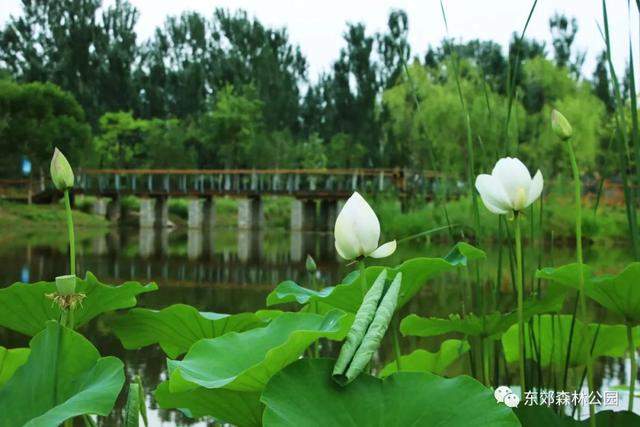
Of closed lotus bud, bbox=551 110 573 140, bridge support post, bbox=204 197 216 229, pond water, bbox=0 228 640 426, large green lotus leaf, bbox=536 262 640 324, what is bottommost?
bridge support post, bbox=204 197 216 229

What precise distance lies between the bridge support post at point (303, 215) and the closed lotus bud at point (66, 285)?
19.0m

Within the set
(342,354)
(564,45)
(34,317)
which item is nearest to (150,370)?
(34,317)

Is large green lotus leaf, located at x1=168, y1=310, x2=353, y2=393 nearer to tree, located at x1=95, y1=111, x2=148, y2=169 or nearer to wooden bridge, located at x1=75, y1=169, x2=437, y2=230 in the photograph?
wooden bridge, located at x1=75, y1=169, x2=437, y2=230

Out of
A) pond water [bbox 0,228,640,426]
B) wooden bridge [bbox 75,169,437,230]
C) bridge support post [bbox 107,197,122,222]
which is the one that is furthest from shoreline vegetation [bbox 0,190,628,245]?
pond water [bbox 0,228,640,426]

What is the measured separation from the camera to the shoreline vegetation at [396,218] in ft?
41.7

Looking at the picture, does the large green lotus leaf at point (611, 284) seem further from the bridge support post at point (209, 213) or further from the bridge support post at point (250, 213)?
the bridge support post at point (209, 213)

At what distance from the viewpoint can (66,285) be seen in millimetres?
754

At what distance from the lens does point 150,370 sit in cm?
268

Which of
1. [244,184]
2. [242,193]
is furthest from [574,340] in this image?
[244,184]

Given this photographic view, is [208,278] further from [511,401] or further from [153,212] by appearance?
[153,212]

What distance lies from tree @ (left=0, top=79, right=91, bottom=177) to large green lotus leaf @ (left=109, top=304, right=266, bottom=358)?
1809 centimetres

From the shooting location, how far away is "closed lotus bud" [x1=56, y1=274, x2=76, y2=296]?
749 mm

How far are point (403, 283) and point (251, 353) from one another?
0.79 feet

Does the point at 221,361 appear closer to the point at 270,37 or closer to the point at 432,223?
the point at 432,223
